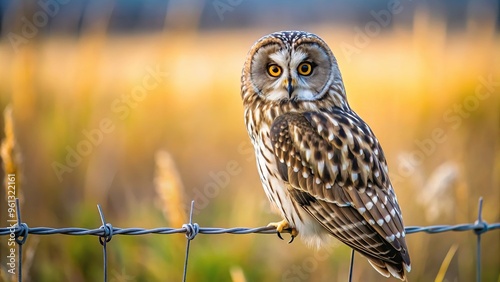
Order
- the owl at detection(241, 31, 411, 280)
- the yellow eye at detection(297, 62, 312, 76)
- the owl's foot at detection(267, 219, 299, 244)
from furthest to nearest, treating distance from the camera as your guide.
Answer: the yellow eye at detection(297, 62, 312, 76), the owl's foot at detection(267, 219, 299, 244), the owl at detection(241, 31, 411, 280)

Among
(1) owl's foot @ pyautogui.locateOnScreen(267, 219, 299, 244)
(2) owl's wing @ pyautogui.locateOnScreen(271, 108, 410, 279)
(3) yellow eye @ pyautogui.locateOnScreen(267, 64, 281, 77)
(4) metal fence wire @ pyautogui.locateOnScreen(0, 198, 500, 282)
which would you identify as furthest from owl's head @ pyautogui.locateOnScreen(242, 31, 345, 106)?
(4) metal fence wire @ pyautogui.locateOnScreen(0, 198, 500, 282)

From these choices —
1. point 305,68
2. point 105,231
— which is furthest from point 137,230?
point 305,68

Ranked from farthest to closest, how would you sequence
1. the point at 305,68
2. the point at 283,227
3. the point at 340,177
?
the point at 305,68 < the point at 283,227 < the point at 340,177

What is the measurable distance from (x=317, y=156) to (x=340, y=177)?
15 cm

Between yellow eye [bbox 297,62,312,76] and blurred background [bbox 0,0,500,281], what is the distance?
823 millimetres

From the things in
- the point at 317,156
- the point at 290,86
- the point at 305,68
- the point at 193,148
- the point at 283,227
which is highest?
the point at 305,68

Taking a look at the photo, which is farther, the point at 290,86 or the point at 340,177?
the point at 290,86

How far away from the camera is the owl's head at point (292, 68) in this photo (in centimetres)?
410

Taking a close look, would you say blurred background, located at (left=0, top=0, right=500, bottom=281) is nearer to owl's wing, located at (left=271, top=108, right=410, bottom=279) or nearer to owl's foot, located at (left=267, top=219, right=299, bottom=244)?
owl's foot, located at (left=267, top=219, right=299, bottom=244)

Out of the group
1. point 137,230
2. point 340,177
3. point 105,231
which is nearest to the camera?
point 105,231

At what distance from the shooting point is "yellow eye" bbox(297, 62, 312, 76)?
4.15m

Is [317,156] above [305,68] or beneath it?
beneath

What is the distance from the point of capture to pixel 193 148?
7281 mm

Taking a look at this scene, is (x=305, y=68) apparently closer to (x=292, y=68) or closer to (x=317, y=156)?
(x=292, y=68)
